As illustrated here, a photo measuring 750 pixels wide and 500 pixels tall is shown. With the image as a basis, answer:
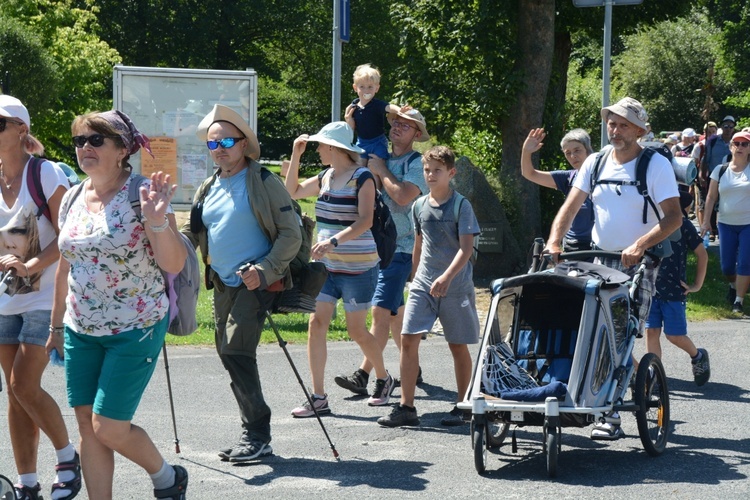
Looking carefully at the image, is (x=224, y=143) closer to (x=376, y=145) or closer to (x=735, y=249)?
(x=376, y=145)

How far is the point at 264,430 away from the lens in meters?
6.44

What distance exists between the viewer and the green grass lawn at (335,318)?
1046 cm

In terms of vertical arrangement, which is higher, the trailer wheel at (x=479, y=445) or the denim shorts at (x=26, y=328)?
the denim shorts at (x=26, y=328)

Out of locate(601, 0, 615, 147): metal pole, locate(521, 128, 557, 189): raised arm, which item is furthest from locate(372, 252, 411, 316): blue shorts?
locate(601, 0, 615, 147): metal pole

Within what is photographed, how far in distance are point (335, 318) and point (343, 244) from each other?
13.4ft

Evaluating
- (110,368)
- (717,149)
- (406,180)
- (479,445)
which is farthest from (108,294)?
(717,149)

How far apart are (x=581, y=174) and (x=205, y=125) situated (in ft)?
7.85

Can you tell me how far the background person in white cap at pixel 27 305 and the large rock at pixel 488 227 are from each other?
9377 millimetres

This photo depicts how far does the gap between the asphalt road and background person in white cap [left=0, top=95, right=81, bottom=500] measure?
0.43 meters

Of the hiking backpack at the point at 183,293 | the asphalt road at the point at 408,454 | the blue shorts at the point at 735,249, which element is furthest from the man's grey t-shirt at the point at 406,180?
the blue shorts at the point at 735,249

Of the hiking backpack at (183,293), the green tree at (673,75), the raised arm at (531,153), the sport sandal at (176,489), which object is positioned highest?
the green tree at (673,75)

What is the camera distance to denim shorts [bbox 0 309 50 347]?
5.39 m

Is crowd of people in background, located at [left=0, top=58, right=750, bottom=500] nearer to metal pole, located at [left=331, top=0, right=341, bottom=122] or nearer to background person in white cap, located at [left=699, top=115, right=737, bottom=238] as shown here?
metal pole, located at [left=331, top=0, right=341, bottom=122]

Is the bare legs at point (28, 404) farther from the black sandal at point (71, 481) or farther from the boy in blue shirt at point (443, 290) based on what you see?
the boy in blue shirt at point (443, 290)
